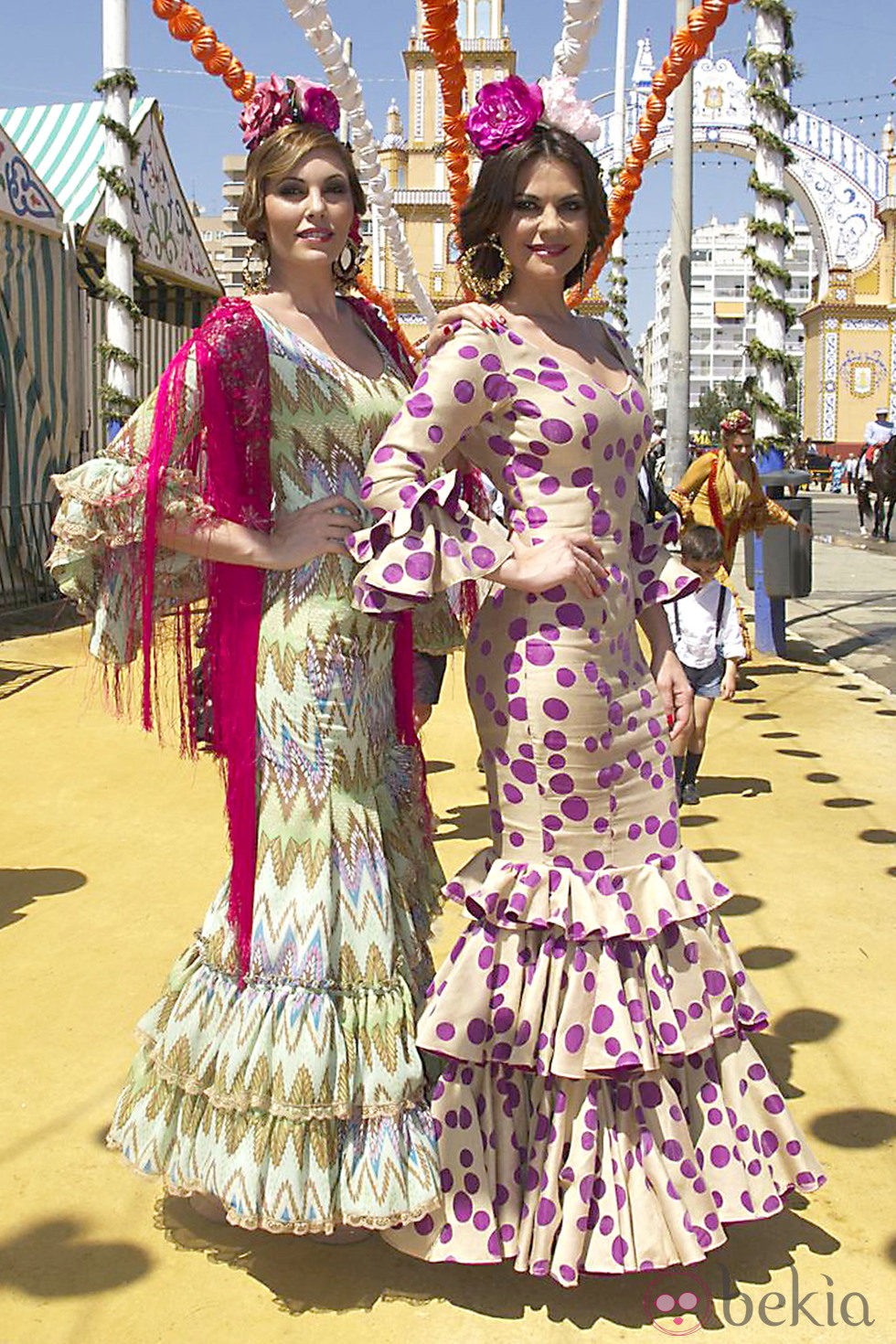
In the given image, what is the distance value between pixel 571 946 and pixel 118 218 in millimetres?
9834

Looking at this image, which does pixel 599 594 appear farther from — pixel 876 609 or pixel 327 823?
pixel 876 609

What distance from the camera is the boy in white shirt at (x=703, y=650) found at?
19.1ft

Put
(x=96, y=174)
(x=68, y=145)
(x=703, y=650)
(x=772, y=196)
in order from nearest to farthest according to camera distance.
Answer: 1. (x=703, y=650)
2. (x=772, y=196)
3. (x=96, y=174)
4. (x=68, y=145)

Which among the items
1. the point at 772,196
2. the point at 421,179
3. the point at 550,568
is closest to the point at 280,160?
the point at 550,568

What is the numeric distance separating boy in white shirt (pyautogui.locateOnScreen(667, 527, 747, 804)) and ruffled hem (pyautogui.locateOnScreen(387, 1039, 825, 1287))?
3384 millimetres

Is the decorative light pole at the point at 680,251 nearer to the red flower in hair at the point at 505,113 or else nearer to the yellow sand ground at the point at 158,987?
the yellow sand ground at the point at 158,987

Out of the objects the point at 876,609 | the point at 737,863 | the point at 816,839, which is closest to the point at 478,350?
the point at 737,863

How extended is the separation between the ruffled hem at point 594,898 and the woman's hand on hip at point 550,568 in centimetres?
49

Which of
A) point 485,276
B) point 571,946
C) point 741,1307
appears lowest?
point 741,1307

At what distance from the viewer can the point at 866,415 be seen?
43.0 m

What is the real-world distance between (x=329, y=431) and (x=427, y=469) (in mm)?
232

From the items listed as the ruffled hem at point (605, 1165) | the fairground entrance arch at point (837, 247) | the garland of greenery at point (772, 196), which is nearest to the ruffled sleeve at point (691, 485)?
the garland of greenery at point (772, 196)

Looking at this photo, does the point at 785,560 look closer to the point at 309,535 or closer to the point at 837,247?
the point at 309,535

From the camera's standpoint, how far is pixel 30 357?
1164cm
